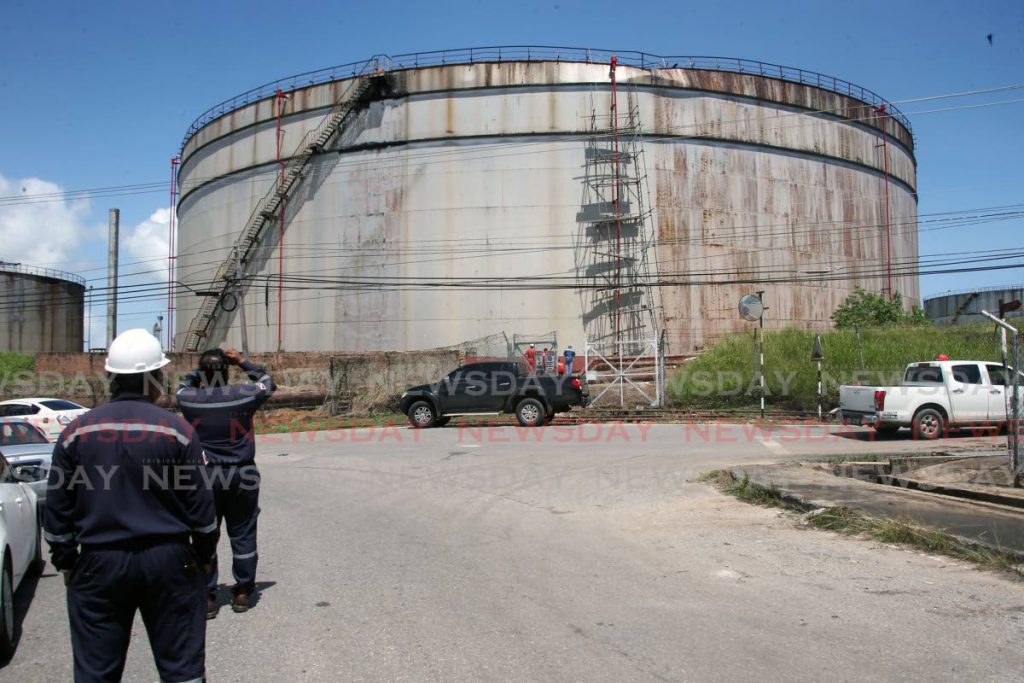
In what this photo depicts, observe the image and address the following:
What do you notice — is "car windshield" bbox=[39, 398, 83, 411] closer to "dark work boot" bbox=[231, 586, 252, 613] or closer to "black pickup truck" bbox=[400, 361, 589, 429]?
"black pickup truck" bbox=[400, 361, 589, 429]

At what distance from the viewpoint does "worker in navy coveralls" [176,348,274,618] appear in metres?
5.86

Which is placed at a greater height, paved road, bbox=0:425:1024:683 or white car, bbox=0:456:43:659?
white car, bbox=0:456:43:659

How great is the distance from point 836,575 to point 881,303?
122 feet

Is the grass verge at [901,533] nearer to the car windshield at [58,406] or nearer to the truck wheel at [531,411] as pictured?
the truck wheel at [531,411]

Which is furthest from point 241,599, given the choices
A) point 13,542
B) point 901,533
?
point 901,533

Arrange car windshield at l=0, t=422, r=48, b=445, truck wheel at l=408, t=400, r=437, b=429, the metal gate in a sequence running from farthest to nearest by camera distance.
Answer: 1. the metal gate
2. truck wheel at l=408, t=400, r=437, b=429
3. car windshield at l=0, t=422, r=48, b=445

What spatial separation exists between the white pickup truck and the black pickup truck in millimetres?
7725

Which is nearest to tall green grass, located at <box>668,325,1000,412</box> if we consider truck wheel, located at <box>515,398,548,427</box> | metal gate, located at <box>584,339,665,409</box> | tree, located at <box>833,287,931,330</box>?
metal gate, located at <box>584,339,665,409</box>

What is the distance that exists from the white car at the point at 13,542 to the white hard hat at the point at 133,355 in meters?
2.74

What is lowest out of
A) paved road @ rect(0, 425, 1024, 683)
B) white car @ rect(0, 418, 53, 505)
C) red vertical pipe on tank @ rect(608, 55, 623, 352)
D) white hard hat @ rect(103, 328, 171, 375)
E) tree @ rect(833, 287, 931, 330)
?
paved road @ rect(0, 425, 1024, 683)

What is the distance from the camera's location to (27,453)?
1033cm

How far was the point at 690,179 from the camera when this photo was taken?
38.7 metres

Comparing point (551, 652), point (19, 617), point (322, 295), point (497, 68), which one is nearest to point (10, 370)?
point (322, 295)

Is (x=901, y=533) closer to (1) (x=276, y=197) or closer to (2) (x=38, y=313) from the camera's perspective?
(1) (x=276, y=197)
